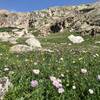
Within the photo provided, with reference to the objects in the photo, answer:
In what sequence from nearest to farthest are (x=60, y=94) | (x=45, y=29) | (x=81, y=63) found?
(x=60, y=94) → (x=81, y=63) → (x=45, y=29)

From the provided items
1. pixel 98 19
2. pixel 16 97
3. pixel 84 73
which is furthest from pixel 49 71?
pixel 98 19

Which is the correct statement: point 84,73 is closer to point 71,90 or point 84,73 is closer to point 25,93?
point 71,90

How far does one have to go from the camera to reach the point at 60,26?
198500 mm

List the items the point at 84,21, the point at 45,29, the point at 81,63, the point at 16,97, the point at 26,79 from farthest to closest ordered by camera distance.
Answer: the point at 45,29 → the point at 84,21 → the point at 81,63 → the point at 26,79 → the point at 16,97

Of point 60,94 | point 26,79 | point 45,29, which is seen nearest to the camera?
point 60,94

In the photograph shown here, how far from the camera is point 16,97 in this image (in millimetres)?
8859

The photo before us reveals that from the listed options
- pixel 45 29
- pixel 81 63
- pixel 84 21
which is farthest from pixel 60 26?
pixel 81 63

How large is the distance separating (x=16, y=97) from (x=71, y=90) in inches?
70.0

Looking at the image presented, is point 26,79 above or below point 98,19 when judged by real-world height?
above

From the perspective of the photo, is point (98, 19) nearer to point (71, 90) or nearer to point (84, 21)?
point (84, 21)

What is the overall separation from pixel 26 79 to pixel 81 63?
179 inches

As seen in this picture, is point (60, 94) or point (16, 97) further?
point (60, 94)

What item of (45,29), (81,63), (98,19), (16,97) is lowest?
(45,29)

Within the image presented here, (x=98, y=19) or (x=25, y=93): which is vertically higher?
(x=25, y=93)
